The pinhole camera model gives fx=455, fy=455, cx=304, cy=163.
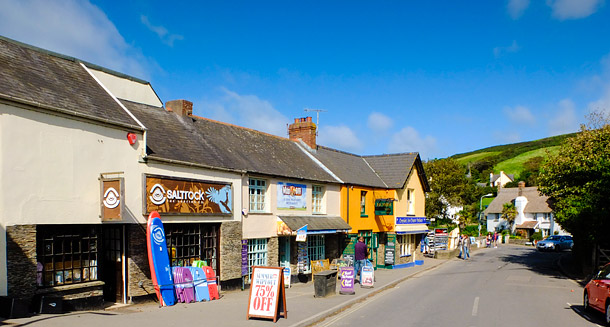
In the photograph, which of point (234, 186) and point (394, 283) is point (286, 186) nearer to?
point (234, 186)

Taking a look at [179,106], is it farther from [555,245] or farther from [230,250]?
[555,245]

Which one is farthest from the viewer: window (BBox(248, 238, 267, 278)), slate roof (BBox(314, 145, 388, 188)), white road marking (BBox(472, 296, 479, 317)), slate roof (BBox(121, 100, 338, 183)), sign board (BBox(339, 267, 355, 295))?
slate roof (BBox(314, 145, 388, 188))

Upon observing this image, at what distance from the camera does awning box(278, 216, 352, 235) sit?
19609 mm

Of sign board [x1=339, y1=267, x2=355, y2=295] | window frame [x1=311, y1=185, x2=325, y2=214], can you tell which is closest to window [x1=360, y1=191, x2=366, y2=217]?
window frame [x1=311, y1=185, x2=325, y2=214]

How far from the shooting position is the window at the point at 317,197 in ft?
74.2

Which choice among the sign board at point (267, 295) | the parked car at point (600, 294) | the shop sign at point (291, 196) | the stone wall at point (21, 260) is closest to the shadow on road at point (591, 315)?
the parked car at point (600, 294)

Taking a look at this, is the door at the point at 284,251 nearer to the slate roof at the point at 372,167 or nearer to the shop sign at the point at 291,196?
the shop sign at the point at 291,196

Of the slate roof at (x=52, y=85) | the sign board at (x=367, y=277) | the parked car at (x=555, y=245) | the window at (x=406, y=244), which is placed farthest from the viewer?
the parked car at (x=555, y=245)


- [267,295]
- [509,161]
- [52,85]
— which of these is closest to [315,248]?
[267,295]

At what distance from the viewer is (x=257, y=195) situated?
18859 mm

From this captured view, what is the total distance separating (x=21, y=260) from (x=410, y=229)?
2330 centimetres

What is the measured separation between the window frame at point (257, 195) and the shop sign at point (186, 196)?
1731mm

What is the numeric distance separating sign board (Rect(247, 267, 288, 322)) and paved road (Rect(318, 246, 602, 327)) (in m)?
1.41

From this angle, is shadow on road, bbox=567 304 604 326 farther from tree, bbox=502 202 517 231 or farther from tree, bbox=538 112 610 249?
tree, bbox=502 202 517 231
